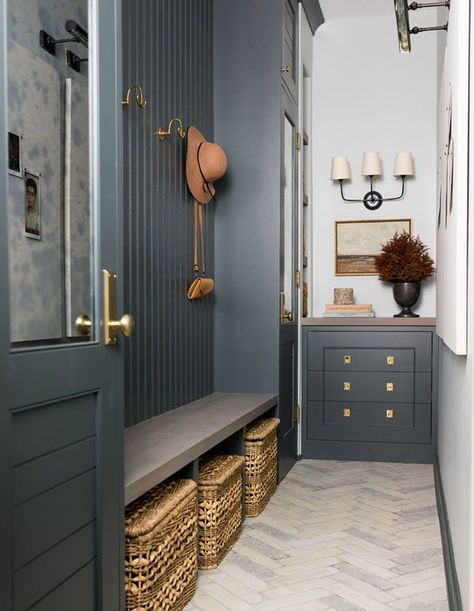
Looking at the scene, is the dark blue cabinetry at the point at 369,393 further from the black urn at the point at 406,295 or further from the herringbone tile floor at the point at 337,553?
the herringbone tile floor at the point at 337,553

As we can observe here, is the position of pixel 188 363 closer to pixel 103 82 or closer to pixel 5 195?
pixel 103 82

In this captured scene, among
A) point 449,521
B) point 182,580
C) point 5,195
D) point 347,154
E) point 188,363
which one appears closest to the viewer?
point 5,195

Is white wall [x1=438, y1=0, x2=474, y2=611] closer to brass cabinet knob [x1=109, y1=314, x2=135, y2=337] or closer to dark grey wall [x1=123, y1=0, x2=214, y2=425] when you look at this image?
brass cabinet knob [x1=109, y1=314, x2=135, y2=337]

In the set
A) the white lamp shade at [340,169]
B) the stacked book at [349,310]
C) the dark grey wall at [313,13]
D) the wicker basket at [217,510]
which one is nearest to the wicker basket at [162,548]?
the wicker basket at [217,510]

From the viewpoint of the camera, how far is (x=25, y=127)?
1.39m

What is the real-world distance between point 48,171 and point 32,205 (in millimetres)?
107

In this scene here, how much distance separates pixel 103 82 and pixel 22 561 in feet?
3.65

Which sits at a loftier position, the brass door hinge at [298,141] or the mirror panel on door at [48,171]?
the brass door hinge at [298,141]

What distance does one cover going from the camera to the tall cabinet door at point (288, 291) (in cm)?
377

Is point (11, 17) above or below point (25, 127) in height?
above

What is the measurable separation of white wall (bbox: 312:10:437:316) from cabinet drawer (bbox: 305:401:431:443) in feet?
2.47

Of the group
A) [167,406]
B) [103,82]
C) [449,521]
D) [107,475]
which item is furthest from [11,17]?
[449,521]

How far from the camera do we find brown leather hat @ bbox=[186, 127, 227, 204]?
3195mm

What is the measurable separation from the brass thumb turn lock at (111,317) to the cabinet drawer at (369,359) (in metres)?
2.75
